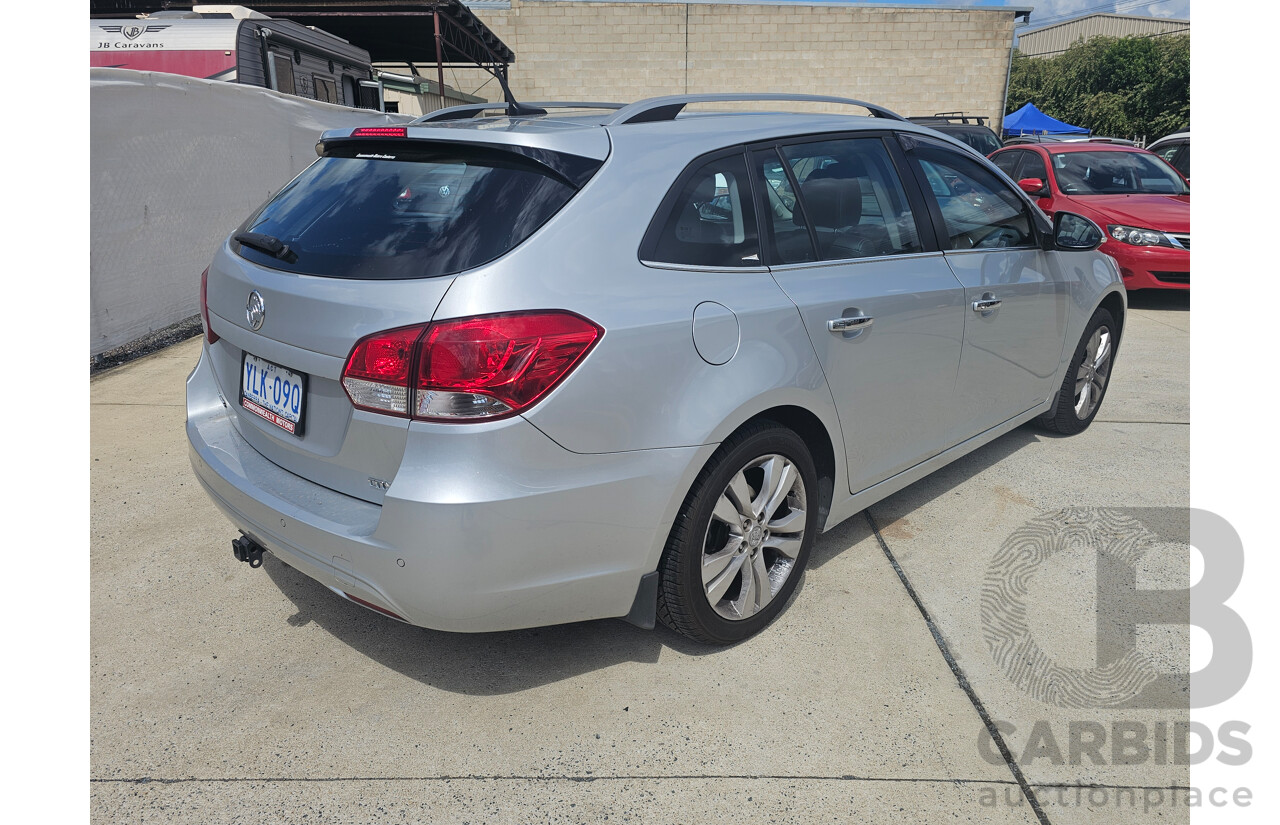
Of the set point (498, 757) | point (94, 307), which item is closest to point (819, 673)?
point (498, 757)

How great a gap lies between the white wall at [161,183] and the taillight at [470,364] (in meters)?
3.50

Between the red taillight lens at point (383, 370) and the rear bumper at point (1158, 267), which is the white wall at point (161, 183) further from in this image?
the rear bumper at point (1158, 267)

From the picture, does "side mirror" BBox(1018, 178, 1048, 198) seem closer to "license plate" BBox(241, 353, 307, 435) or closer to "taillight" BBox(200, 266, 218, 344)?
"taillight" BBox(200, 266, 218, 344)

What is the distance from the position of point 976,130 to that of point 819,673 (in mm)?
14455

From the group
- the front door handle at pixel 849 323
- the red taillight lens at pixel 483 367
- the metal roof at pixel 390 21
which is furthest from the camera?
the metal roof at pixel 390 21

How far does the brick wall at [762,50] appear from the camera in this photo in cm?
2897

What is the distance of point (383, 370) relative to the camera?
217 cm

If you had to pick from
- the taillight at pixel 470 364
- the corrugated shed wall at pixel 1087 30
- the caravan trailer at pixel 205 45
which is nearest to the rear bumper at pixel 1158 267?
the taillight at pixel 470 364

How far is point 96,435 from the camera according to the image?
4.65m

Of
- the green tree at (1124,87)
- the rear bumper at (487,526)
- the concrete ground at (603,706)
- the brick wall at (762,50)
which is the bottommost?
the concrete ground at (603,706)

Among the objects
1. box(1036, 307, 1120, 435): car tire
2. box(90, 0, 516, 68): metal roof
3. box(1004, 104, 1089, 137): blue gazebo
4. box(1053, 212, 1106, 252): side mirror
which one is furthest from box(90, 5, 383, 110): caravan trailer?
box(1004, 104, 1089, 137): blue gazebo

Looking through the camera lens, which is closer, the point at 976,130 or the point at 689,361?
the point at 689,361

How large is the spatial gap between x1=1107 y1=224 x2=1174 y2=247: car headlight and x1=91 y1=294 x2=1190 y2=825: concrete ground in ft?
19.5

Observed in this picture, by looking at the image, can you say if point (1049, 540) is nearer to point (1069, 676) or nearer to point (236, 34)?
point (1069, 676)
